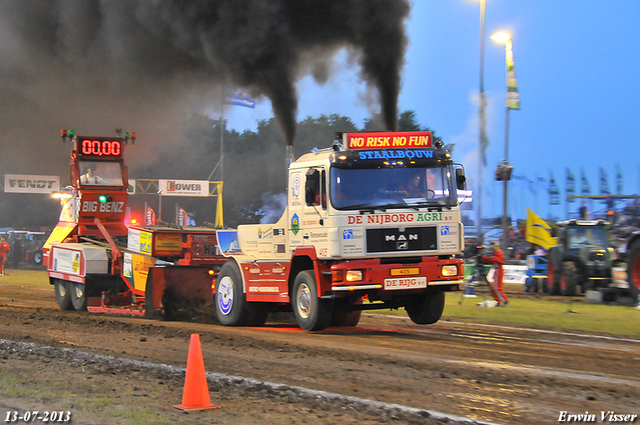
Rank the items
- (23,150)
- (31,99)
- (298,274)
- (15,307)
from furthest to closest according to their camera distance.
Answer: (23,150)
(31,99)
(15,307)
(298,274)

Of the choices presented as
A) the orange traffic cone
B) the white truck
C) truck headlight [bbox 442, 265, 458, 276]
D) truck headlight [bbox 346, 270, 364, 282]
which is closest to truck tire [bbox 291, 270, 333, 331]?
the white truck

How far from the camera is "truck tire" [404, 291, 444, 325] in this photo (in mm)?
11383

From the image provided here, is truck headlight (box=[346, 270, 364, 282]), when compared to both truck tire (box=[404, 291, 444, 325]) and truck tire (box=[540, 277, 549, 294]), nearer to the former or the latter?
truck tire (box=[404, 291, 444, 325])

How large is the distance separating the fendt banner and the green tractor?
2701cm

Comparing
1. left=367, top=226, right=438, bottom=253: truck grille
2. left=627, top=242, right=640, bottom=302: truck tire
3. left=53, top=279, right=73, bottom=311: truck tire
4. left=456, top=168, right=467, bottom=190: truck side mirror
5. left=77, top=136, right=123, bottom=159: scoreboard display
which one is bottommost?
left=53, top=279, right=73, bottom=311: truck tire

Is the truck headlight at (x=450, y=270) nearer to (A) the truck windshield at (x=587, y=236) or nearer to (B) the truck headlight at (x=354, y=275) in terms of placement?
(B) the truck headlight at (x=354, y=275)

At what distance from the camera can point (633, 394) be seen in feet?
19.8

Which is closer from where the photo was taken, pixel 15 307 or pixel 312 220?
pixel 312 220

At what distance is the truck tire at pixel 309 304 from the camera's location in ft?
33.8

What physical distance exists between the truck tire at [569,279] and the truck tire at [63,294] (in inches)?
521

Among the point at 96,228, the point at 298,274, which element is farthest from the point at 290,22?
the point at 298,274

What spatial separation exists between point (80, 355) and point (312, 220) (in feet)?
12.7

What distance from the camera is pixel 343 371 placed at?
24.0 feet

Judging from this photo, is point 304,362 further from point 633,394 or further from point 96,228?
point 96,228
